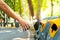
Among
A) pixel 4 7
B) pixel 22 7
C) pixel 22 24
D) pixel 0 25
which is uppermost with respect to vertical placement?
pixel 4 7

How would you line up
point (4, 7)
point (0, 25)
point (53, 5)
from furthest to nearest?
point (0, 25) < point (53, 5) < point (4, 7)

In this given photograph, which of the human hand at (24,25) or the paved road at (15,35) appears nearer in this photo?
the human hand at (24,25)

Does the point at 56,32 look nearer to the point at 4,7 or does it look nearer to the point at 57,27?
the point at 57,27

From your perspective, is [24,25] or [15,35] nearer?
[24,25]

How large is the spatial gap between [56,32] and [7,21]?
749 inches

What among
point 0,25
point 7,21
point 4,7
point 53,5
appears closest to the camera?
point 4,7

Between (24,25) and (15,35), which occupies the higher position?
(24,25)

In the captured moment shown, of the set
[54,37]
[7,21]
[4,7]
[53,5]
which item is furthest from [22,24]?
[7,21]

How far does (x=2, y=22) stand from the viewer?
2277 centimetres

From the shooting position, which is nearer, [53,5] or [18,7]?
[53,5]

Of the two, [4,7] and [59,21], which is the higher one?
[4,7]

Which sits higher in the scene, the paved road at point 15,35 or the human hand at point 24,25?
the human hand at point 24,25

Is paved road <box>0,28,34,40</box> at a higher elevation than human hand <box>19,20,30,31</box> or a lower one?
lower

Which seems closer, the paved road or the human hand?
the human hand
